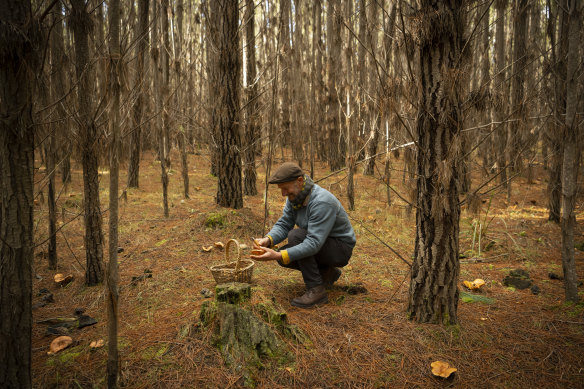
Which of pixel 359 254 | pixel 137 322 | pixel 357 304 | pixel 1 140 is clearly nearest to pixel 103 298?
pixel 137 322

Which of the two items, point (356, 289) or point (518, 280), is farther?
point (518, 280)

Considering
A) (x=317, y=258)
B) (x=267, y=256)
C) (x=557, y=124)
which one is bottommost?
(x=317, y=258)

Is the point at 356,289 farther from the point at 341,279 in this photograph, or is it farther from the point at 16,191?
the point at 16,191

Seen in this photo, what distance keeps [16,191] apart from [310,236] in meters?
2.17

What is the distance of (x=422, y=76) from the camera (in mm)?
2717

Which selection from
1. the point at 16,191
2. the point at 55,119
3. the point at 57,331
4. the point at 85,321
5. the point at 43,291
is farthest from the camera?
the point at 43,291

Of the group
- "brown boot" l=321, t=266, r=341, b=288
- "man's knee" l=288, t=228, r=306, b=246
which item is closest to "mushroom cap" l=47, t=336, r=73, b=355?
"man's knee" l=288, t=228, r=306, b=246

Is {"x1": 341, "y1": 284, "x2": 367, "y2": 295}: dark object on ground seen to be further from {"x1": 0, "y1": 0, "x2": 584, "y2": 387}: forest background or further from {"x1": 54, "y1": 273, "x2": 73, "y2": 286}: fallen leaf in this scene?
{"x1": 54, "y1": 273, "x2": 73, "y2": 286}: fallen leaf

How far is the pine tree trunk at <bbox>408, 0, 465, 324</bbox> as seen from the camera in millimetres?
2579

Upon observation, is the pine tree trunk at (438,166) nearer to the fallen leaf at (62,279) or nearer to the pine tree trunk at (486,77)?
the pine tree trunk at (486,77)

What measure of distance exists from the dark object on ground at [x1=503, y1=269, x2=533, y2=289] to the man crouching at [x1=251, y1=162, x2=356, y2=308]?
190 centimetres

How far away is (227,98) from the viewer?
20.2ft

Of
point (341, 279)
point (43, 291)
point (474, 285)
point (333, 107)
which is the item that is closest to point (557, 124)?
point (474, 285)

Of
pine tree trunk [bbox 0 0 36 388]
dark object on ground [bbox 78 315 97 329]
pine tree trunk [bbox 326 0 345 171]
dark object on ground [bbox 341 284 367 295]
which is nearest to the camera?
pine tree trunk [bbox 0 0 36 388]
